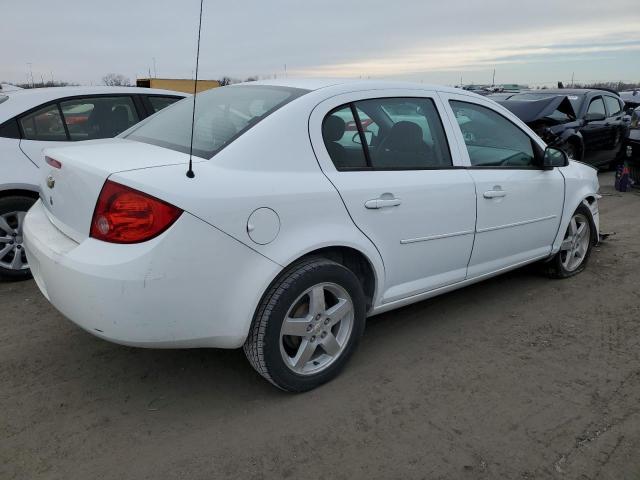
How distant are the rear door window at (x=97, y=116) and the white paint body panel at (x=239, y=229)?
6.39 ft

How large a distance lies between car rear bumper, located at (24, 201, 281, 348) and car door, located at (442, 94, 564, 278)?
173 centimetres

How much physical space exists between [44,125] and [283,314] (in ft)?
10.7

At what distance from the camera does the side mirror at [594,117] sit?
9570 mm

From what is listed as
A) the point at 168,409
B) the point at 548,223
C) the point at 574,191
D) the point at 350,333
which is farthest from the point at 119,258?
the point at 574,191

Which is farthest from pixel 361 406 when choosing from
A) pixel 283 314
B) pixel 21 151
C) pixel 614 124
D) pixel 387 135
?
pixel 614 124

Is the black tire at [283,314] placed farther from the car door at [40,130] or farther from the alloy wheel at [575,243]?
the car door at [40,130]

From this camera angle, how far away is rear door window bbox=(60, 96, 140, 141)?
4.80m

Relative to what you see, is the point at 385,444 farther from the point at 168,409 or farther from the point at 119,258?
the point at 119,258

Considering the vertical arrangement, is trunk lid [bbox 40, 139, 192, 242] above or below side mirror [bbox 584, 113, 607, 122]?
below

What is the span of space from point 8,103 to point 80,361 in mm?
2575

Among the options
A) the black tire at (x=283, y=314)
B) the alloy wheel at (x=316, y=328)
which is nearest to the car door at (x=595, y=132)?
the alloy wheel at (x=316, y=328)

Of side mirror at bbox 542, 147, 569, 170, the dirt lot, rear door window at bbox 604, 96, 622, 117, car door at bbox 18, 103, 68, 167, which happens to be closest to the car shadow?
the dirt lot

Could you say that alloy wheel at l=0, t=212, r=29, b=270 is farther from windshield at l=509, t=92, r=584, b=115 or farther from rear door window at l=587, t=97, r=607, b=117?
rear door window at l=587, t=97, r=607, b=117

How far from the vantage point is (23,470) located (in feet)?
7.48
